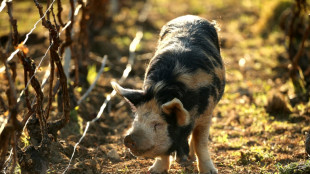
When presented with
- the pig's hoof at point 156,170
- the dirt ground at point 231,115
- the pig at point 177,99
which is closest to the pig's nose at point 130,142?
the pig at point 177,99

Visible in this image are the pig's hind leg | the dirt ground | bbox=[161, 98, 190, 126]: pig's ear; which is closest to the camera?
bbox=[161, 98, 190, 126]: pig's ear

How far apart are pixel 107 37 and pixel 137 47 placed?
36.0 inches

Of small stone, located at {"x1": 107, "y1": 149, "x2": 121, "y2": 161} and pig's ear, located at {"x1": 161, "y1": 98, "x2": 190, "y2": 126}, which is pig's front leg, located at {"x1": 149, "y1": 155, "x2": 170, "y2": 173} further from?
pig's ear, located at {"x1": 161, "y1": 98, "x2": 190, "y2": 126}

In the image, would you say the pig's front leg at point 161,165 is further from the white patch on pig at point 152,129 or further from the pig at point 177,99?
the white patch on pig at point 152,129

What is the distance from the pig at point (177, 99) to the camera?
13.2ft

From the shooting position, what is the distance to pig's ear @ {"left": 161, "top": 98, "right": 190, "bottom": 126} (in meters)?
3.88

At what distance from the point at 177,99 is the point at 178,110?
145 millimetres

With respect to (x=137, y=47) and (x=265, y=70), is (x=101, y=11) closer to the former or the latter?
(x=137, y=47)

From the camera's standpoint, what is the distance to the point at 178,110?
401 centimetres

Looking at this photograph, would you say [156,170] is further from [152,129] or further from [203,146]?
[152,129]

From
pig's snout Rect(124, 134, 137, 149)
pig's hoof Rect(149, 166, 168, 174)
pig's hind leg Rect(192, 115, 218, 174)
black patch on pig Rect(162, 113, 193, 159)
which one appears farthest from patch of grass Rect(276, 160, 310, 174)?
pig's snout Rect(124, 134, 137, 149)

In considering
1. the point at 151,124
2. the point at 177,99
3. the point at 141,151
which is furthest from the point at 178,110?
the point at 141,151

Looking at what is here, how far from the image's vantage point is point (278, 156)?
5.04 meters

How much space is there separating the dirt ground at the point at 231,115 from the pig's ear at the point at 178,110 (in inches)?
34.3
